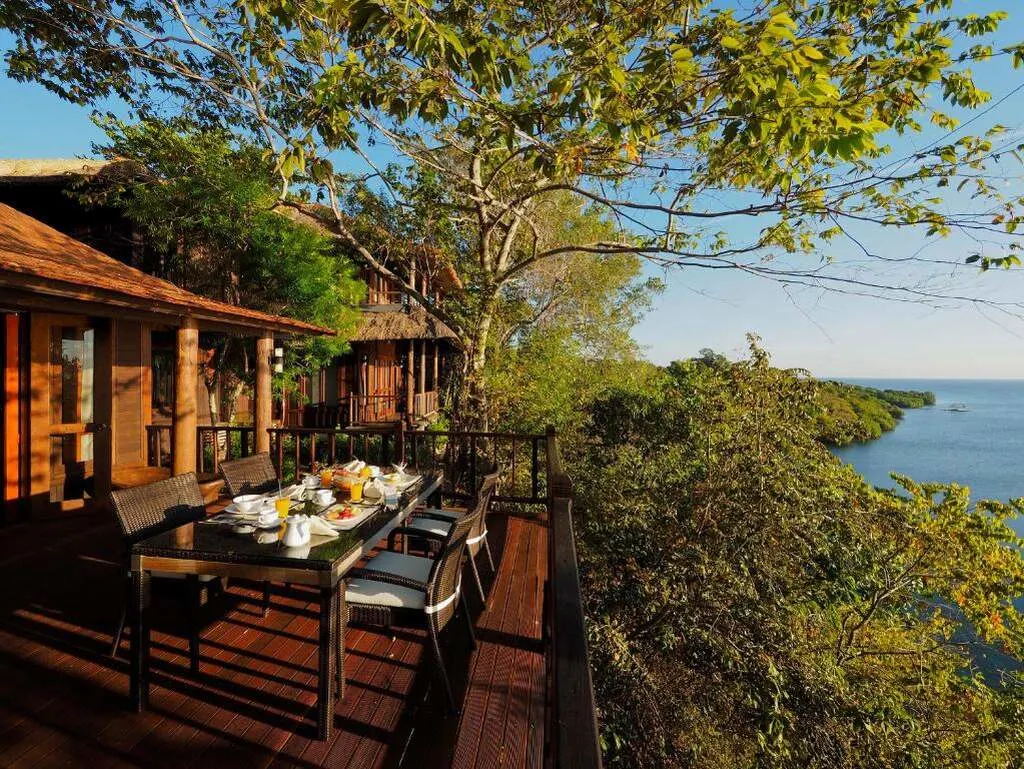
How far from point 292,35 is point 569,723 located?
23.6 ft

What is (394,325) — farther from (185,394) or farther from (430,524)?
(430,524)

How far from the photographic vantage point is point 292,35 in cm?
554

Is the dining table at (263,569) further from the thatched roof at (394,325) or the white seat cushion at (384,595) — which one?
the thatched roof at (394,325)

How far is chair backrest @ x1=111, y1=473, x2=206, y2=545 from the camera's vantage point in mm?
2416

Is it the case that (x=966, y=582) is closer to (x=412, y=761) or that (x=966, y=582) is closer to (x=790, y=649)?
(x=790, y=649)

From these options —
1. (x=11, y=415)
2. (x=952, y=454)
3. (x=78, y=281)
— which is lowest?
(x=952, y=454)

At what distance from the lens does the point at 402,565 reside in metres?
2.62

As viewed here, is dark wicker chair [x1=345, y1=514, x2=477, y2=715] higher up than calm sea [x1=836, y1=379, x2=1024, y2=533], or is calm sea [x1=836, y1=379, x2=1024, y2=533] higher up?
dark wicker chair [x1=345, y1=514, x2=477, y2=715]

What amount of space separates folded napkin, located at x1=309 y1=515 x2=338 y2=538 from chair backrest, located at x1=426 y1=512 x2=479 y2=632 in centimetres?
55

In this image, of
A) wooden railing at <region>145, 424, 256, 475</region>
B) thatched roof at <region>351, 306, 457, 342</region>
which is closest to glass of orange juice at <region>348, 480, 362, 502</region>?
wooden railing at <region>145, 424, 256, 475</region>

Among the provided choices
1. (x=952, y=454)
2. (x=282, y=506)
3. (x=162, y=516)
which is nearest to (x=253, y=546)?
(x=282, y=506)

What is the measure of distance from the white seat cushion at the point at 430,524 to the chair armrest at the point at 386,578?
0.98m

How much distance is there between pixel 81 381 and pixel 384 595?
5110mm

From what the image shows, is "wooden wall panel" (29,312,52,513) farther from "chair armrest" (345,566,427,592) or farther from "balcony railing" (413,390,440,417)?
"balcony railing" (413,390,440,417)
